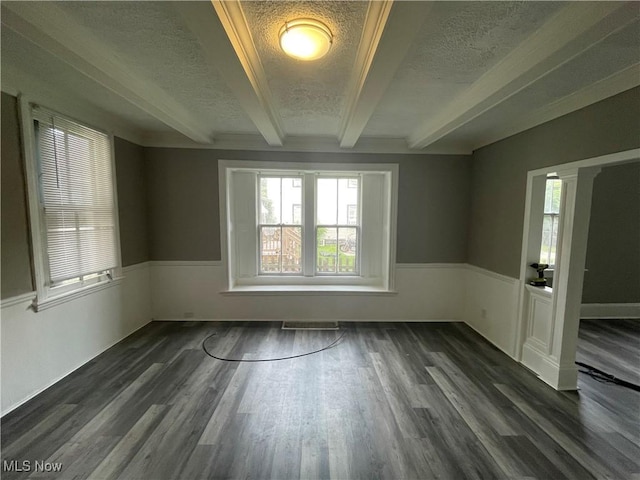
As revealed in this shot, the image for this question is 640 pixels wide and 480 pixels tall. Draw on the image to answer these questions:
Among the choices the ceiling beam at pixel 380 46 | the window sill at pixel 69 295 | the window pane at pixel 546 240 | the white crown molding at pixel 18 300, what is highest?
the ceiling beam at pixel 380 46

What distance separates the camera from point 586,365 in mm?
2641

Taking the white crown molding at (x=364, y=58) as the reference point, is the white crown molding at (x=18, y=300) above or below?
below

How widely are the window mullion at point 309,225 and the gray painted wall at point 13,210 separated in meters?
2.78

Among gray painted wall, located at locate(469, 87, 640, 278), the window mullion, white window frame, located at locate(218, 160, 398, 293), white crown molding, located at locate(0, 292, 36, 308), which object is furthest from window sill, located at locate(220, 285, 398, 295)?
white crown molding, located at locate(0, 292, 36, 308)

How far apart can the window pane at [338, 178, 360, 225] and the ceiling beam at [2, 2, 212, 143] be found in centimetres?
242

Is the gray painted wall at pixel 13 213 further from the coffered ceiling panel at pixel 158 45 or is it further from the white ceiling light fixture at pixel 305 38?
the white ceiling light fixture at pixel 305 38

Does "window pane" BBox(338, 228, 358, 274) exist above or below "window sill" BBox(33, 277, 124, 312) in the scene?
above

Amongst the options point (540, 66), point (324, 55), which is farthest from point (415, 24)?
point (540, 66)

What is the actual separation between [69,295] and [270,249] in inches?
89.4

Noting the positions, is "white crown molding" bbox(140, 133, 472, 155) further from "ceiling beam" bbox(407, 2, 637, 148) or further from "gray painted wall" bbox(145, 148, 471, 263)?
"ceiling beam" bbox(407, 2, 637, 148)

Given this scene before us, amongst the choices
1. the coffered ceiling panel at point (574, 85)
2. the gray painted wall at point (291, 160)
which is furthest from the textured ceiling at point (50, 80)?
the coffered ceiling panel at point (574, 85)

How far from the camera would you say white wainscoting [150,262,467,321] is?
3.67 m

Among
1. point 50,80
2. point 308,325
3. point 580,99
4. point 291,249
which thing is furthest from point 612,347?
point 50,80

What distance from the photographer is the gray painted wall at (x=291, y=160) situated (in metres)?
3.52
